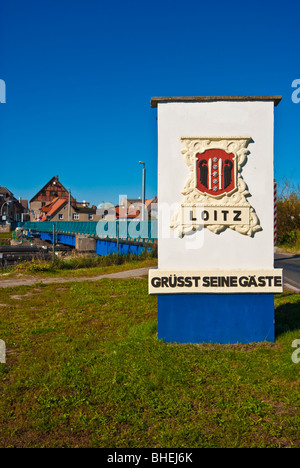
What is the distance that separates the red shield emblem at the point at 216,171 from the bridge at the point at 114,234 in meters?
11.6

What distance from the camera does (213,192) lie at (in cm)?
646

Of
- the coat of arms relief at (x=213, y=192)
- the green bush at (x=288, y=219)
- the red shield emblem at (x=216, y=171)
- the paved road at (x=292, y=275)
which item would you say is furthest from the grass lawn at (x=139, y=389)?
the green bush at (x=288, y=219)

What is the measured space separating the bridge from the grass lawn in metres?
11.3

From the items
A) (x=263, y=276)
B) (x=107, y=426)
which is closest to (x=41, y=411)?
(x=107, y=426)

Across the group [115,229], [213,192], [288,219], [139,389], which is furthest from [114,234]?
[139,389]

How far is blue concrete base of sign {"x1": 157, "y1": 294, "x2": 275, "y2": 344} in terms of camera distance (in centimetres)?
642

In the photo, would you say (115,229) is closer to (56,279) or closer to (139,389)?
(56,279)

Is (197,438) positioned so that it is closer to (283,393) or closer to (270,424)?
(270,424)

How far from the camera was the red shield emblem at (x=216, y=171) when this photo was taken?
253 inches

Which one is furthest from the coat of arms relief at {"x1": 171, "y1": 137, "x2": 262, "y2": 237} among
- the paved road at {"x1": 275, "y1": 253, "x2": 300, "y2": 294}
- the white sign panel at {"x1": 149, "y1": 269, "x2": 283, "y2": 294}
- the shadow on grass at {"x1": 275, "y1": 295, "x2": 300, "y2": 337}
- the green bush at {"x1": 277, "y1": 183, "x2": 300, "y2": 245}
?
the green bush at {"x1": 277, "y1": 183, "x2": 300, "y2": 245}

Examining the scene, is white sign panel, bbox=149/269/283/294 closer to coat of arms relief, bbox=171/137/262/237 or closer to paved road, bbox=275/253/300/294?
coat of arms relief, bbox=171/137/262/237

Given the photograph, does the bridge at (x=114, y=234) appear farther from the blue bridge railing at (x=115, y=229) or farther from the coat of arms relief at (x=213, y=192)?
the coat of arms relief at (x=213, y=192)

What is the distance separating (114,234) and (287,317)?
22.2 metres

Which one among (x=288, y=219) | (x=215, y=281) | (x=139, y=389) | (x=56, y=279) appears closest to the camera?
(x=139, y=389)
